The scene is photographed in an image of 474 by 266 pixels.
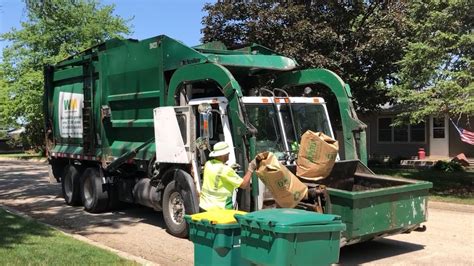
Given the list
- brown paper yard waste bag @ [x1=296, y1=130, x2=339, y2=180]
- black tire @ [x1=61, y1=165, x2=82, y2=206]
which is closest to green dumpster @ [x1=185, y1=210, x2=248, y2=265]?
brown paper yard waste bag @ [x1=296, y1=130, x2=339, y2=180]

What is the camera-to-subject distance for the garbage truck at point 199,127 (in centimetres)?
724

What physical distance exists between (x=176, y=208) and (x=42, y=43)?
2581 cm

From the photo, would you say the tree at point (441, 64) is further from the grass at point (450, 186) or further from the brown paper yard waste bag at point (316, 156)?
the brown paper yard waste bag at point (316, 156)

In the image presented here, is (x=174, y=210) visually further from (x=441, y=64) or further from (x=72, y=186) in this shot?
(x=441, y=64)

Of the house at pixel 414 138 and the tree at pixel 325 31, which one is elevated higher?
the tree at pixel 325 31

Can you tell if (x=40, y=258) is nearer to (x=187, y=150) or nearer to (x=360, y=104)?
(x=187, y=150)

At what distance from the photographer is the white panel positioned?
8.24 meters

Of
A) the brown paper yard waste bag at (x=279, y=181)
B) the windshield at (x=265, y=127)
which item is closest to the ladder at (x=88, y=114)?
the windshield at (x=265, y=127)

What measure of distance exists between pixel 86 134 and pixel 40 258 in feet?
16.9

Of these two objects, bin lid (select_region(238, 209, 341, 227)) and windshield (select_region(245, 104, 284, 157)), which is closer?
bin lid (select_region(238, 209, 341, 227))

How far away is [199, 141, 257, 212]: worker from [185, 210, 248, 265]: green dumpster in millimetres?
1096

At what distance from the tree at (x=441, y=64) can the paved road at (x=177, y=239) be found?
7.92ft

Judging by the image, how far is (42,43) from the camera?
103ft

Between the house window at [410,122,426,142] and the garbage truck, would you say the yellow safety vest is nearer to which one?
the garbage truck
